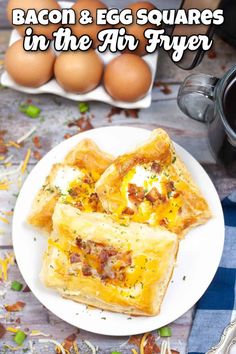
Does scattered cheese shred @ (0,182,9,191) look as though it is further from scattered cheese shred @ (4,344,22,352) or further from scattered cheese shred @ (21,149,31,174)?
scattered cheese shred @ (4,344,22,352)

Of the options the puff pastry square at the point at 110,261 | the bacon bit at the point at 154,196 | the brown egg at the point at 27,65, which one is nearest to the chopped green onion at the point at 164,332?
the puff pastry square at the point at 110,261

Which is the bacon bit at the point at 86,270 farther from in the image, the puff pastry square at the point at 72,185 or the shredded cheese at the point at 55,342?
the shredded cheese at the point at 55,342

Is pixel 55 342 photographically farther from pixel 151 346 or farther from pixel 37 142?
pixel 37 142

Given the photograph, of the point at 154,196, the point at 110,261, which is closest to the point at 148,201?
the point at 154,196

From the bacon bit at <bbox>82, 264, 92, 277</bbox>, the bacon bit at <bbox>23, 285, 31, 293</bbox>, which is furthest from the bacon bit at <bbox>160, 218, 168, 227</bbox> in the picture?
the bacon bit at <bbox>23, 285, 31, 293</bbox>

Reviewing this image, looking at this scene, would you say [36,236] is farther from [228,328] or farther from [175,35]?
[175,35]

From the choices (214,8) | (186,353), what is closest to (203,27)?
(214,8)
